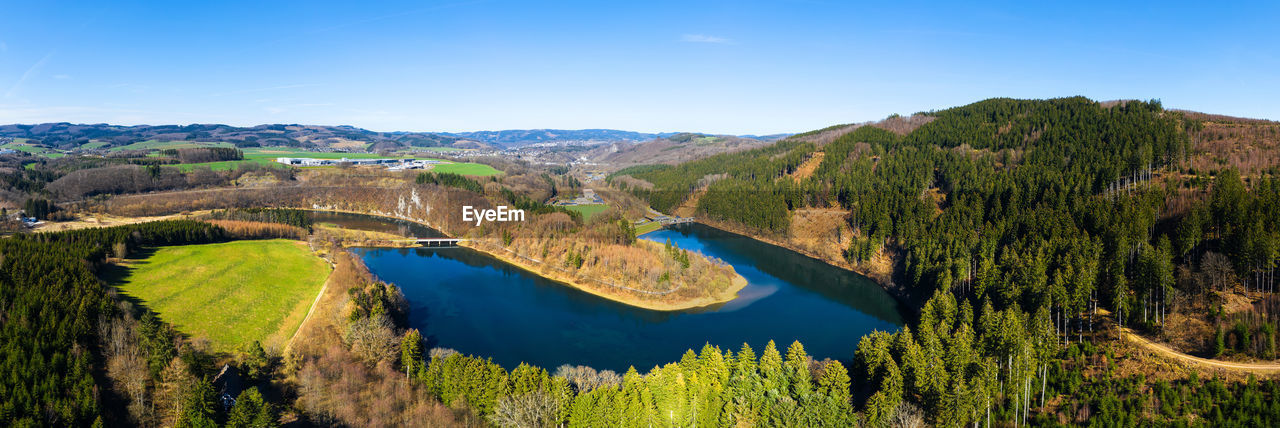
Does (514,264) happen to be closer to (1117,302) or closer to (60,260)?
(60,260)

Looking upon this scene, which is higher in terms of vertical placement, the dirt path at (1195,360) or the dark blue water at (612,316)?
the dirt path at (1195,360)

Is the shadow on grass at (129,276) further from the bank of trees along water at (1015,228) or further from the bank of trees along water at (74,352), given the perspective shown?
the bank of trees along water at (1015,228)

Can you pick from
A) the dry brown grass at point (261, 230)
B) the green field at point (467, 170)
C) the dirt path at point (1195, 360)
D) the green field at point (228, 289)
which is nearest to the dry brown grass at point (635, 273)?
the green field at point (228, 289)

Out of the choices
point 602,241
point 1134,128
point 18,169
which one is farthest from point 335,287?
point 18,169

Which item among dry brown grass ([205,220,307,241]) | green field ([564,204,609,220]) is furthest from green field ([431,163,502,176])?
Answer: dry brown grass ([205,220,307,241])

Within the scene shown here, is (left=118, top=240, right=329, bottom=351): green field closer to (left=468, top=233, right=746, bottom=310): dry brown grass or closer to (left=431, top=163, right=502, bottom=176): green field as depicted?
(left=468, top=233, right=746, bottom=310): dry brown grass

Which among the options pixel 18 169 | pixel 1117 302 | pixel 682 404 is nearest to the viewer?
pixel 682 404

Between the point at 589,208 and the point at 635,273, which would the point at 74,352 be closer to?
the point at 635,273
